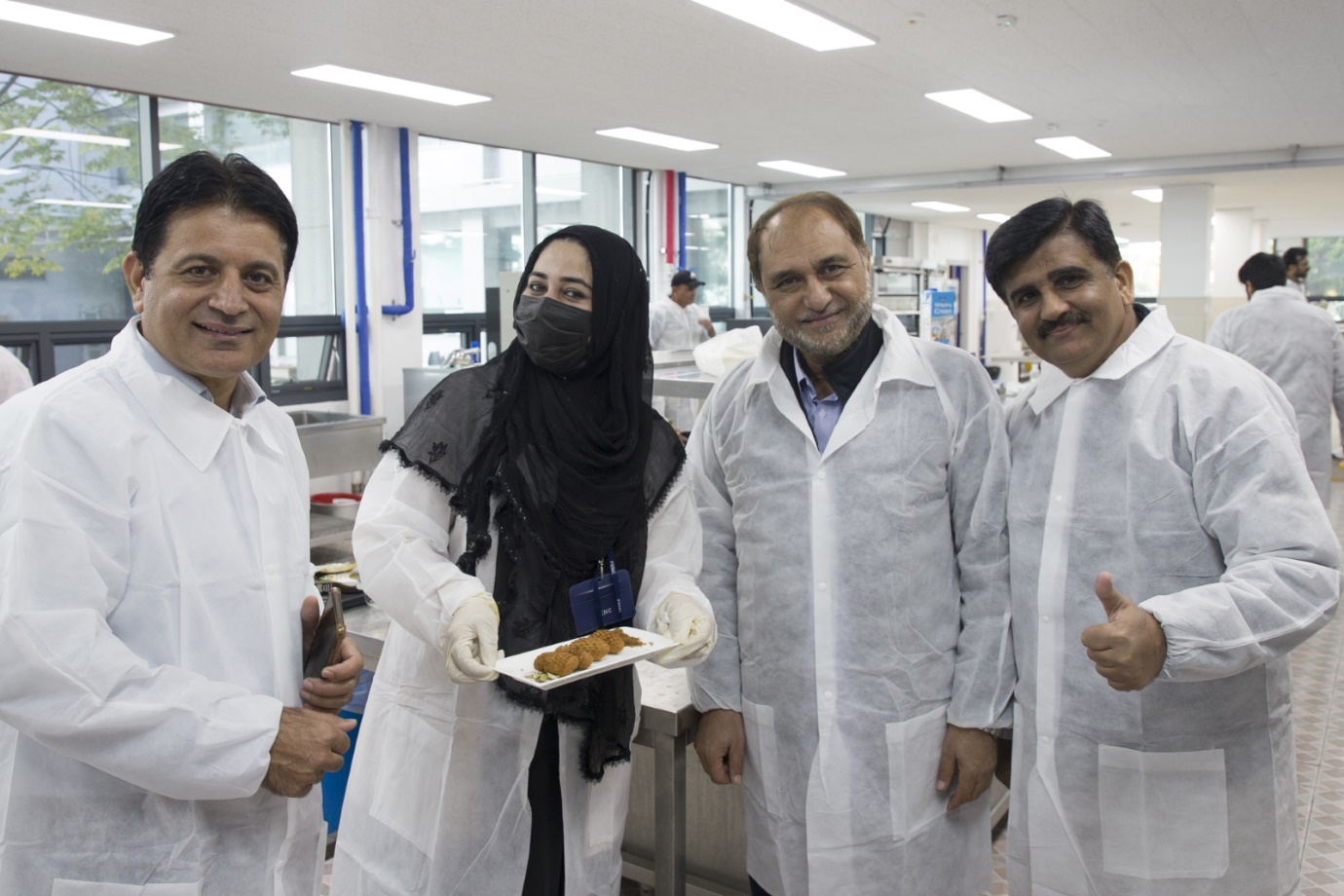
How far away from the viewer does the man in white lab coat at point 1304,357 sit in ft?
15.4

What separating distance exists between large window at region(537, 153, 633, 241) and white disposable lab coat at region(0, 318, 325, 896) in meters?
7.89

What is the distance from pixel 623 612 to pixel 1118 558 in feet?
2.48

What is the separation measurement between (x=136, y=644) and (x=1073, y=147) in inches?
348

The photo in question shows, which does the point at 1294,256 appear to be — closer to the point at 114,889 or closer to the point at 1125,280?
the point at 1125,280

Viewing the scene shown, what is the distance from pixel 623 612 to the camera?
5.18 feet

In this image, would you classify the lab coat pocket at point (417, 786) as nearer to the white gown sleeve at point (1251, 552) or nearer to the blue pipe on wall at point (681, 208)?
the white gown sleeve at point (1251, 552)

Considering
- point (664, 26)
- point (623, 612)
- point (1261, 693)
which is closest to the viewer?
point (1261, 693)

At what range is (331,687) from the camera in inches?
48.9

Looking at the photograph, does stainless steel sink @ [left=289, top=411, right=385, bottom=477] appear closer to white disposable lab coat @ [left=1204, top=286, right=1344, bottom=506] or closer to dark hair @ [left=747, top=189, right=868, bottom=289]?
dark hair @ [left=747, top=189, right=868, bottom=289]

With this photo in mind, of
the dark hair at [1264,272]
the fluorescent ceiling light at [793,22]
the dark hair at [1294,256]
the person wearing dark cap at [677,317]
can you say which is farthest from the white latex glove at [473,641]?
the person wearing dark cap at [677,317]

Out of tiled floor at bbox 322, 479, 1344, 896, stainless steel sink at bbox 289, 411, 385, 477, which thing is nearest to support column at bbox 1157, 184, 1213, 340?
tiled floor at bbox 322, 479, 1344, 896

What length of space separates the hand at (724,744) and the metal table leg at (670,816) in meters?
0.16

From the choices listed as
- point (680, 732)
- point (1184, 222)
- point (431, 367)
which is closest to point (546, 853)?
point (680, 732)

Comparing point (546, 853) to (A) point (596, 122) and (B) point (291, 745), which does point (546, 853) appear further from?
(A) point (596, 122)
